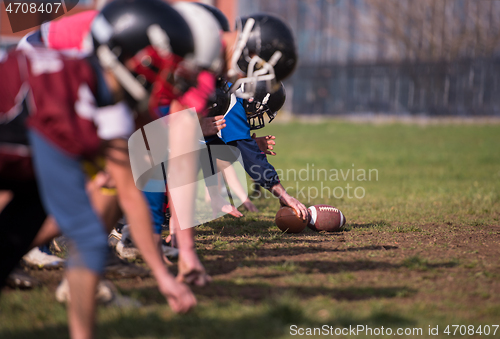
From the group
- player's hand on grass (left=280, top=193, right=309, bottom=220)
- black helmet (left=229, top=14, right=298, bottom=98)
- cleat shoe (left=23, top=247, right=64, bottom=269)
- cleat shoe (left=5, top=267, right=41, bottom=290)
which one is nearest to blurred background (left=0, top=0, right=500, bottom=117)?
player's hand on grass (left=280, top=193, right=309, bottom=220)

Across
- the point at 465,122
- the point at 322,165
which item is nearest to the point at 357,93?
the point at 465,122

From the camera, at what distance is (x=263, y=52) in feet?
12.3

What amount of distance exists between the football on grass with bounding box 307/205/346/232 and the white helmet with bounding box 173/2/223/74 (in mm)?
2940

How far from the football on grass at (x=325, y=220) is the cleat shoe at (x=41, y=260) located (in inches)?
108

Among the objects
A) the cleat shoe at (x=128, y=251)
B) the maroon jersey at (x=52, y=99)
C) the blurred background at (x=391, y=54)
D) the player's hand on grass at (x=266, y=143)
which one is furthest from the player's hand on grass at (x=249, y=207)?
the blurred background at (x=391, y=54)

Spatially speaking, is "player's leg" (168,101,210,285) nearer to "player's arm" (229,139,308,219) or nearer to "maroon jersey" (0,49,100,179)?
"maroon jersey" (0,49,100,179)

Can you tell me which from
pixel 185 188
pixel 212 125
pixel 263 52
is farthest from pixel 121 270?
pixel 263 52

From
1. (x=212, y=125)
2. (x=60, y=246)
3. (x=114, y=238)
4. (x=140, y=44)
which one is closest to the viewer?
(x=140, y=44)

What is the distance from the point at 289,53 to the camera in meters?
3.82

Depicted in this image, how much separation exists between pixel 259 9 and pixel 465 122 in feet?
78.4

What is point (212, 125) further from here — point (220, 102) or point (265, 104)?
point (265, 104)

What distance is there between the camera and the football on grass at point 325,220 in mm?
5527

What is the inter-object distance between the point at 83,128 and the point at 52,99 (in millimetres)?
187

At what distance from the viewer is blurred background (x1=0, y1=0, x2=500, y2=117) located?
2891 centimetres
